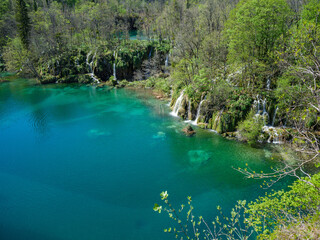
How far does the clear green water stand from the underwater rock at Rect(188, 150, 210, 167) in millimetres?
111

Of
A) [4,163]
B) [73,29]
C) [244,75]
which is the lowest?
[4,163]

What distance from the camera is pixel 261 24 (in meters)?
26.2

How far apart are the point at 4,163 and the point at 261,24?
113 feet

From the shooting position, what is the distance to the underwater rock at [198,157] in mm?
23078

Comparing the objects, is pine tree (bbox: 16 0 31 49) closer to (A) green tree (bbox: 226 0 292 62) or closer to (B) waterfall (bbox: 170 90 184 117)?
(B) waterfall (bbox: 170 90 184 117)

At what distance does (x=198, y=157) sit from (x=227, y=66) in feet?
60.5

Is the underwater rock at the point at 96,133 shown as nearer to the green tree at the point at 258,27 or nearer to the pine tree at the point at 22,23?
the green tree at the point at 258,27

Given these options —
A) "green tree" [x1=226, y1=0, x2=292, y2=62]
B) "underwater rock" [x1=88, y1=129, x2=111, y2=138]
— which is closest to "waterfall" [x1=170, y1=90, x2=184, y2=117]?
"green tree" [x1=226, y1=0, x2=292, y2=62]

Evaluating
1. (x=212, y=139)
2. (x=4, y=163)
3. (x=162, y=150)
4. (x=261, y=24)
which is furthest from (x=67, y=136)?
(x=261, y=24)

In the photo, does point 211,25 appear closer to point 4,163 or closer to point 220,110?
point 220,110

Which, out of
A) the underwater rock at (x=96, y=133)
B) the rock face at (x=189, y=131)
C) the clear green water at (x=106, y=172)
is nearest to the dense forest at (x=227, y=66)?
the rock face at (x=189, y=131)

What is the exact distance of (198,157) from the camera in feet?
79.1

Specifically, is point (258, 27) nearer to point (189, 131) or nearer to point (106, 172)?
point (189, 131)

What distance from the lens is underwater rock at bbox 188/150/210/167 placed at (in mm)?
23078
